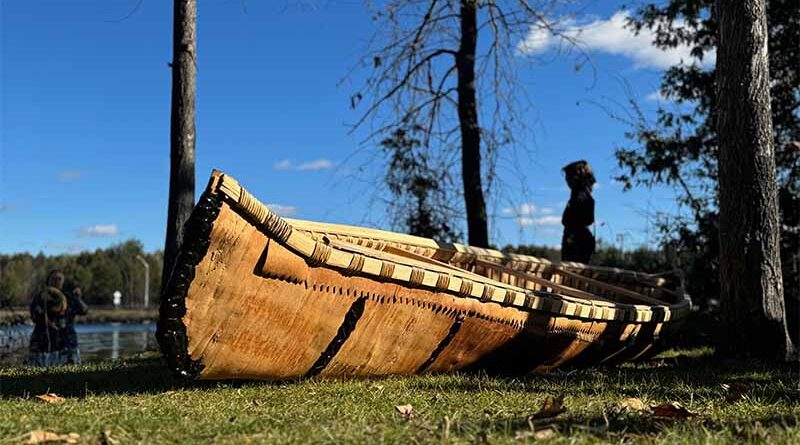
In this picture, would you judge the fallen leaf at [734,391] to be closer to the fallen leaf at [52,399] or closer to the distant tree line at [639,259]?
the fallen leaf at [52,399]

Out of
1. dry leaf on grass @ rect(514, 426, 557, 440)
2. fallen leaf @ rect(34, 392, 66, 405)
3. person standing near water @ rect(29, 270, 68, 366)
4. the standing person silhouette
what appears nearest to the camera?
dry leaf on grass @ rect(514, 426, 557, 440)

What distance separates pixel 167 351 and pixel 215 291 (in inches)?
14.2

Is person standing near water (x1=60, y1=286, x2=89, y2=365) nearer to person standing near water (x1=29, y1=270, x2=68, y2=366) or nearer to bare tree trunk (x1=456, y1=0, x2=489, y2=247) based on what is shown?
person standing near water (x1=29, y1=270, x2=68, y2=366)

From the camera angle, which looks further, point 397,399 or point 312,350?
point 312,350

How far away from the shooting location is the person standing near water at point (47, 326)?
889cm

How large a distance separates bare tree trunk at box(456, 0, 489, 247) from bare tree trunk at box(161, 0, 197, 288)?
14.7 ft

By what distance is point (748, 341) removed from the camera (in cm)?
584

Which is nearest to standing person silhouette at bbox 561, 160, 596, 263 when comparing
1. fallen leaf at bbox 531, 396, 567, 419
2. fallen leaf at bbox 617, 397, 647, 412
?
fallen leaf at bbox 617, 397, 647, 412

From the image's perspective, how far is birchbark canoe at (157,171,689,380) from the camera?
3.54m

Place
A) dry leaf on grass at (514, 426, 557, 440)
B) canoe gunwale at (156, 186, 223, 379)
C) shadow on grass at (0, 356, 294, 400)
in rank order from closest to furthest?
dry leaf on grass at (514, 426, 557, 440) → canoe gunwale at (156, 186, 223, 379) → shadow on grass at (0, 356, 294, 400)

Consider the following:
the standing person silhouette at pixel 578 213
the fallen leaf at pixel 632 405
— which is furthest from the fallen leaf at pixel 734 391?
the standing person silhouette at pixel 578 213

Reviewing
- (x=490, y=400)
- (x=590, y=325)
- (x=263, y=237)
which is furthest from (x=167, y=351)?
(x=590, y=325)

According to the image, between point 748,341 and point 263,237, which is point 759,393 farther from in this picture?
point 263,237

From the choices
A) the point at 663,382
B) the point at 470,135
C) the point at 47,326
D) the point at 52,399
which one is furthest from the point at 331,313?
the point at 470,135
